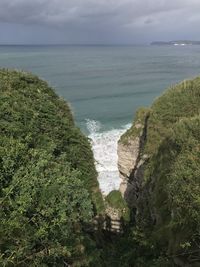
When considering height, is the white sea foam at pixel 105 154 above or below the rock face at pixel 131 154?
below

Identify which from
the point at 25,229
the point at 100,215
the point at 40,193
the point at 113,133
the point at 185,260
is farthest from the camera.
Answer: the point at 113,133

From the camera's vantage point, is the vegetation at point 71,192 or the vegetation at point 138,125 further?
the vegetation at point 138,125

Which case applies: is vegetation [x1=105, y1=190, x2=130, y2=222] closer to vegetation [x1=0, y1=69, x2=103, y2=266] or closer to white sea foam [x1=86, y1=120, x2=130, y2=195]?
white sea foam [x1=86, y1=120, x2=130, y2=195]

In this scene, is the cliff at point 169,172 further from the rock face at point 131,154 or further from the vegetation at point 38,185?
the vegetation at point 38,185

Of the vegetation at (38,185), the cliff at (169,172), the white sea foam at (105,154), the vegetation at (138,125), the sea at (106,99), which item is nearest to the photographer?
the vegetation at (38,185)

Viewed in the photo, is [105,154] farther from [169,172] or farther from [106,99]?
[106,99]

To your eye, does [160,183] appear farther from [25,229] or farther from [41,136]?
[25,229]

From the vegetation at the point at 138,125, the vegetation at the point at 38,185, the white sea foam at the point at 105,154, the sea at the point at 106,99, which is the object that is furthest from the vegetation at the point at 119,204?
the vegetation at the point at 38,185

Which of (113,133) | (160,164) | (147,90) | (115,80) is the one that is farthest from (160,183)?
(115,80)
